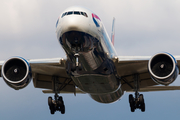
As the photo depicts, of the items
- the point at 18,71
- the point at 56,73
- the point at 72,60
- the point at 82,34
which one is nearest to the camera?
the point at 82,34

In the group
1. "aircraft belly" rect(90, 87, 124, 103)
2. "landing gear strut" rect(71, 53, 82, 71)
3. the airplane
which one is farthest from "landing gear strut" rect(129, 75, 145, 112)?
"landing gear strut" rect(71, 53, 82, 71)

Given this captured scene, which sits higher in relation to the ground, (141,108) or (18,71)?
(18,71)

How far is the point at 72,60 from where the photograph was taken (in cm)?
2066

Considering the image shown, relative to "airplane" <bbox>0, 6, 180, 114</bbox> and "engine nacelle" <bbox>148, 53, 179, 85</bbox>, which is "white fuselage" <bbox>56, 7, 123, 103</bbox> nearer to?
"airplane" <bbox>0, 6, 180, 114</bbox>

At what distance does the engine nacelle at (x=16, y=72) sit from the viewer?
2222 centimetres

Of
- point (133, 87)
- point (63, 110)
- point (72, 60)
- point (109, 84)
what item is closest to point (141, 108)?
point (133, 87)

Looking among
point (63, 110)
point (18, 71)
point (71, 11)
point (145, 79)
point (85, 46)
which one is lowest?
point (63, 110)

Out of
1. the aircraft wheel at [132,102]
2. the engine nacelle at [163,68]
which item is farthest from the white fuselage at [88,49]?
the engine nacelle at [163,68]

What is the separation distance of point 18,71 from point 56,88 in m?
4.72

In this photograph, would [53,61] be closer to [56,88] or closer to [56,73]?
[56,73]

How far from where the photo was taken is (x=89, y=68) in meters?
21.5

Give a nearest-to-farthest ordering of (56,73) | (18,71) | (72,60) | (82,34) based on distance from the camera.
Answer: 1. (82,34)
2. (72,60)
3. (18,71)
4. (56,73)

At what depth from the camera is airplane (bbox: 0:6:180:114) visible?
1912 cm

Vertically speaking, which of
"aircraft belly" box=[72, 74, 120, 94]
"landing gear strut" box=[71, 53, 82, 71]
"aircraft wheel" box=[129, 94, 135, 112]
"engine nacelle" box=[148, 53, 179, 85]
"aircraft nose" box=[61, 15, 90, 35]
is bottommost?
"aircraft wheel" box=[129, 94, 135, 112]
